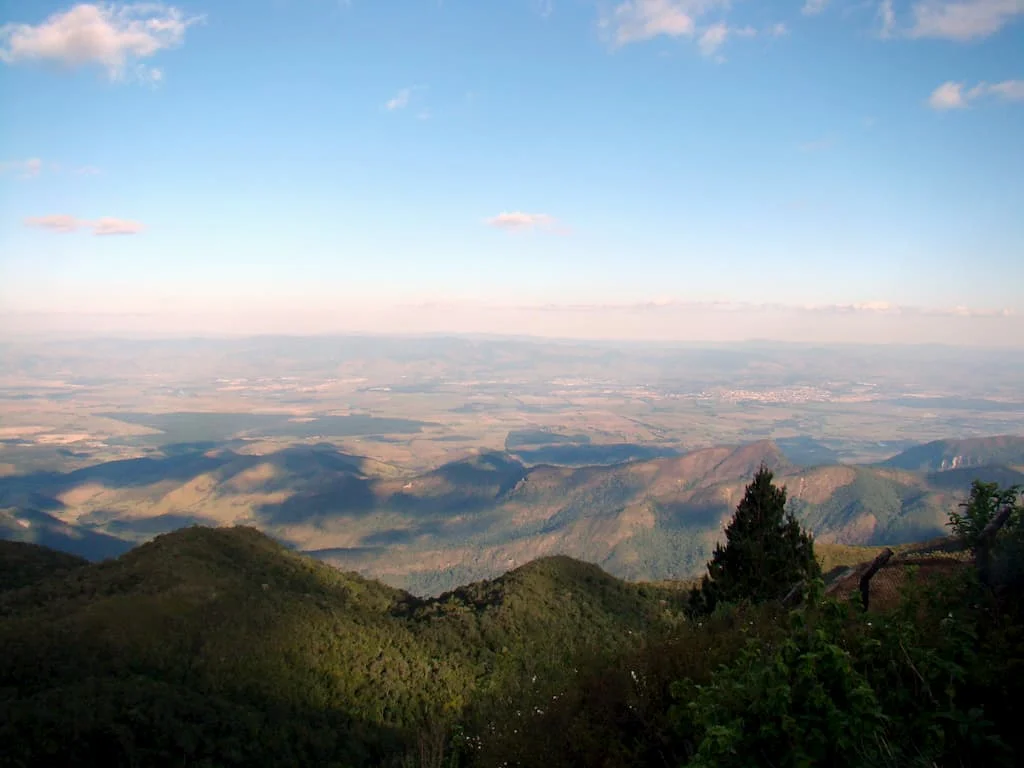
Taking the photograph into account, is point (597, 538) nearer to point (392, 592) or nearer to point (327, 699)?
point (392, 592)

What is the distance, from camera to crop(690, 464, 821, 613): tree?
27.0m

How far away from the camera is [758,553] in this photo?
27688 mm

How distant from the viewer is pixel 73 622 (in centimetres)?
3034

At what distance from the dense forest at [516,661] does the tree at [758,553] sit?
107mm

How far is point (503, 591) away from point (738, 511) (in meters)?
29.2

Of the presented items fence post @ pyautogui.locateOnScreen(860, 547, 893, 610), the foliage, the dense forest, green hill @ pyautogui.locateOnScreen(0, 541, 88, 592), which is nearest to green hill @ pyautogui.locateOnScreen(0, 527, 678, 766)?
the dense forest

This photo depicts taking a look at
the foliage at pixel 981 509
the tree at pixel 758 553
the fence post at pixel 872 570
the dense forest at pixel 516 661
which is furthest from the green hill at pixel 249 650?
the foliage at pixel 981 509

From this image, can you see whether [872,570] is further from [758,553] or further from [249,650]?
[249,650]

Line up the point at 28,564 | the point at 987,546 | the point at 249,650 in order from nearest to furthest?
1. the point at 987,546
2. the point at 249,650
3. the point at 28,564

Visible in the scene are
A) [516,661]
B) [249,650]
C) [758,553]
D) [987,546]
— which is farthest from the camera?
[249,650]

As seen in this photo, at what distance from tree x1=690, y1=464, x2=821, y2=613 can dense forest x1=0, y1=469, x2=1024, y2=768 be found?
107 millimetres

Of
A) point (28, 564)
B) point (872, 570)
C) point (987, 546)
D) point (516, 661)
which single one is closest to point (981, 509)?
point (872, 570)

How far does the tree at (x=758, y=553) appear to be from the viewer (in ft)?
88.4

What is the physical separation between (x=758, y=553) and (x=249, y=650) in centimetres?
2640
